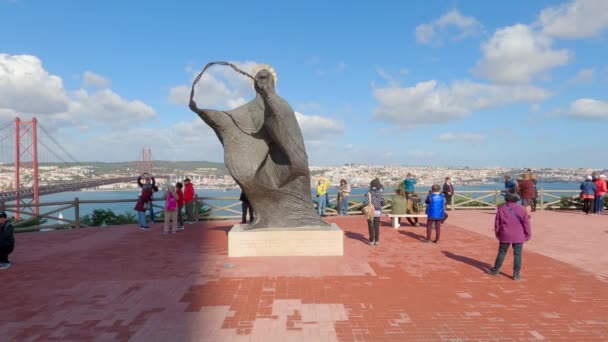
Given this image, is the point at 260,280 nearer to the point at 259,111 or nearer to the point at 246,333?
the point at 246,333

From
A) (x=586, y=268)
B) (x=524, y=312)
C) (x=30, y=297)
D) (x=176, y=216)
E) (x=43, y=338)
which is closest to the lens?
(x=43, y=338)

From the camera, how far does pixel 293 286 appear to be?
5.43 metres

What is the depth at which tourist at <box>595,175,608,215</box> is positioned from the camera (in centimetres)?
1321

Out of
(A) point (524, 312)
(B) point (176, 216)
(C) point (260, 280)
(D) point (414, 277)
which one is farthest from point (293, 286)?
(B) point (176, 216)

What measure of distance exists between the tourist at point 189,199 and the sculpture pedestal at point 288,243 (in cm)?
A: 482

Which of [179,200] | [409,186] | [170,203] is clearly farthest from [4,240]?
[409,186]

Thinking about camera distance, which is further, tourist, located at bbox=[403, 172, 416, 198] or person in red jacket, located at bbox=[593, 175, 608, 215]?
person in red jacket, located at bbox=[593, 175, 608, 215]

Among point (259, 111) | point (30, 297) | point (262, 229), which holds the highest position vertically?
point (259, 111)

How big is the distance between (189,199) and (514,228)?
9.47m

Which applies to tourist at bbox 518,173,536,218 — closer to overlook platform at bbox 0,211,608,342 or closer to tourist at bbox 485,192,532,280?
overlook platform at bbox 0,211,608,342

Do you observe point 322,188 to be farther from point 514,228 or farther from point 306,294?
point 306,294

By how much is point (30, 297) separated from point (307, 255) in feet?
15.4

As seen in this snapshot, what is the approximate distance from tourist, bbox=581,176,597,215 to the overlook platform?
18.9 ft

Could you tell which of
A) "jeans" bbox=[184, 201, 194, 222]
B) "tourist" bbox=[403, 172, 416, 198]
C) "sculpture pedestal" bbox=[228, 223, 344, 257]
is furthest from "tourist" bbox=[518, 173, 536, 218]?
"jeans" bbox=[184, 201, 194, 222]
